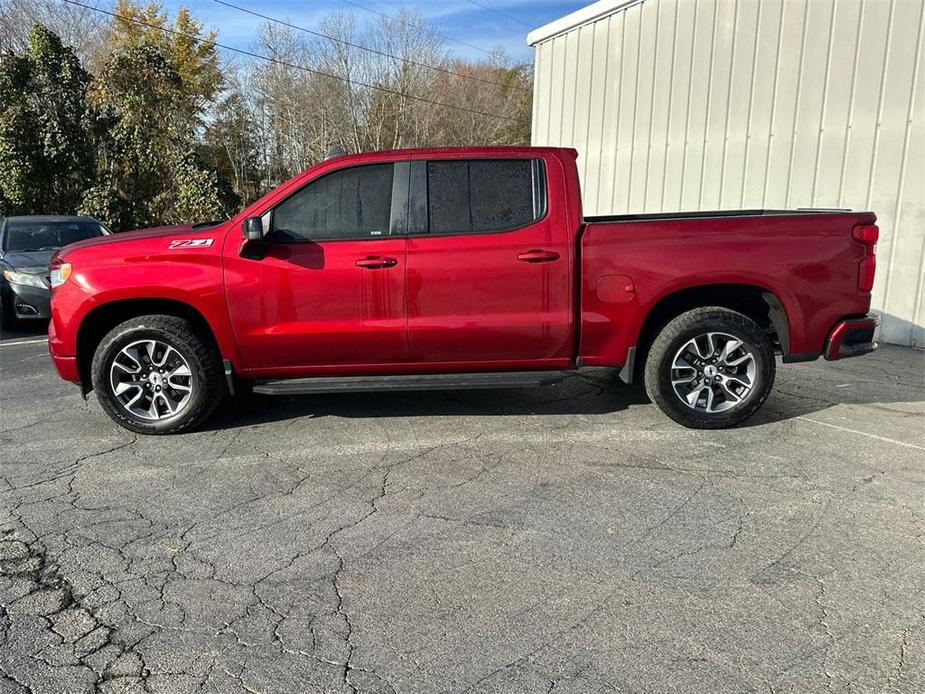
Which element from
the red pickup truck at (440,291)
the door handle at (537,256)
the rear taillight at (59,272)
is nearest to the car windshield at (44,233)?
the rear taillight at (59,272)

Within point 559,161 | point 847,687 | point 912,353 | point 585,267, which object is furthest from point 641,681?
point 912,353

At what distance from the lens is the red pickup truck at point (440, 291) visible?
4.96 metres

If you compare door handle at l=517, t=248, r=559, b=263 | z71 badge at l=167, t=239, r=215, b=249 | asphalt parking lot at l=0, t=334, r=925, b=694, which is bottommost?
asphalt parking lot at l=0, t=334, r=925, b=694

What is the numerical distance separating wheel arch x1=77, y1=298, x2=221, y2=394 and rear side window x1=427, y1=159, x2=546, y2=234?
1.74m

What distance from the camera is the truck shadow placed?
5652mm

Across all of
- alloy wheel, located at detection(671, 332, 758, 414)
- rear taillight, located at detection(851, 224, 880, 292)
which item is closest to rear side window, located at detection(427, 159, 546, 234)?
alloy wheel, located at detection(671, 332, 758, 414)

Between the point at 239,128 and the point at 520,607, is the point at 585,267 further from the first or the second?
the point at 239,128

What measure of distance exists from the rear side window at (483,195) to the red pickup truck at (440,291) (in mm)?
11

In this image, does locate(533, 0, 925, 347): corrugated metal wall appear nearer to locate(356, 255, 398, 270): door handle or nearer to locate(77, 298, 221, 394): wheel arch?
locate(356, 255, 398, 270): door handle

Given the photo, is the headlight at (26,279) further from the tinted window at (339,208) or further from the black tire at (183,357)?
the tinted window at (339,208)

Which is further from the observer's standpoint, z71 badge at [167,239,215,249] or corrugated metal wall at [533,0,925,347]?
corrugated metal wall at [533,0,925,347]

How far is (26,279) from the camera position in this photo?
9.12 m

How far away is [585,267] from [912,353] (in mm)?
5281

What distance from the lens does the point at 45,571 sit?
325 cm
